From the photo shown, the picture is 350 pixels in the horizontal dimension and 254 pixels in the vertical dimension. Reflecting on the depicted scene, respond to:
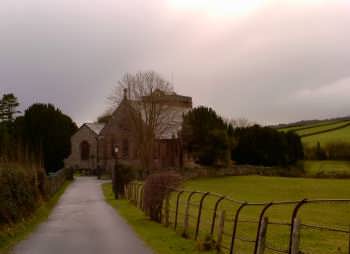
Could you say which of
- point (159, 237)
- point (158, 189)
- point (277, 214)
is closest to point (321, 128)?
point (277, 214)

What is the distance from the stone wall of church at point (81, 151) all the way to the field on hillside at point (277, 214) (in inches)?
1147

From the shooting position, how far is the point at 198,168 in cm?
8588

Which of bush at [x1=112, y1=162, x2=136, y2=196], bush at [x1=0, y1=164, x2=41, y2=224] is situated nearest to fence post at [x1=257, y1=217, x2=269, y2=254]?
bush at [x1=0, y1=164, x2=41, y2=224]

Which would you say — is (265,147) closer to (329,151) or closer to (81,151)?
(329,151)

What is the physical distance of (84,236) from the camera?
2241 cm

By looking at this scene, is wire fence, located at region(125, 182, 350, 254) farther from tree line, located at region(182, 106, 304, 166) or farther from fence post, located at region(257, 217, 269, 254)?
tree line, located at region(182, 106, 304, 166)

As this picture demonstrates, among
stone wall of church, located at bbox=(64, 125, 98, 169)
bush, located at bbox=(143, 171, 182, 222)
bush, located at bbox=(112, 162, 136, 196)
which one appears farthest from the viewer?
stone wall of church, located at bbox=(64, 125, 98, 169)

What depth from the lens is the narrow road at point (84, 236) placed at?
18.7m

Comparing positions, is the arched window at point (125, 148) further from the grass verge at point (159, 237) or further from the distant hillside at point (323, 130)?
the grass verge at point (159, 237)

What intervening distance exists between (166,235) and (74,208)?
16828 mm

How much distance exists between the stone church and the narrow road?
52.3 m

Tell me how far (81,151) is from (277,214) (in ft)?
243

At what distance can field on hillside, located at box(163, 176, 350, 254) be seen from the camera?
19859 millimetres

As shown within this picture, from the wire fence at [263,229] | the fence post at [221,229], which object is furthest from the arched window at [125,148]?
the fence post at [221,229]
